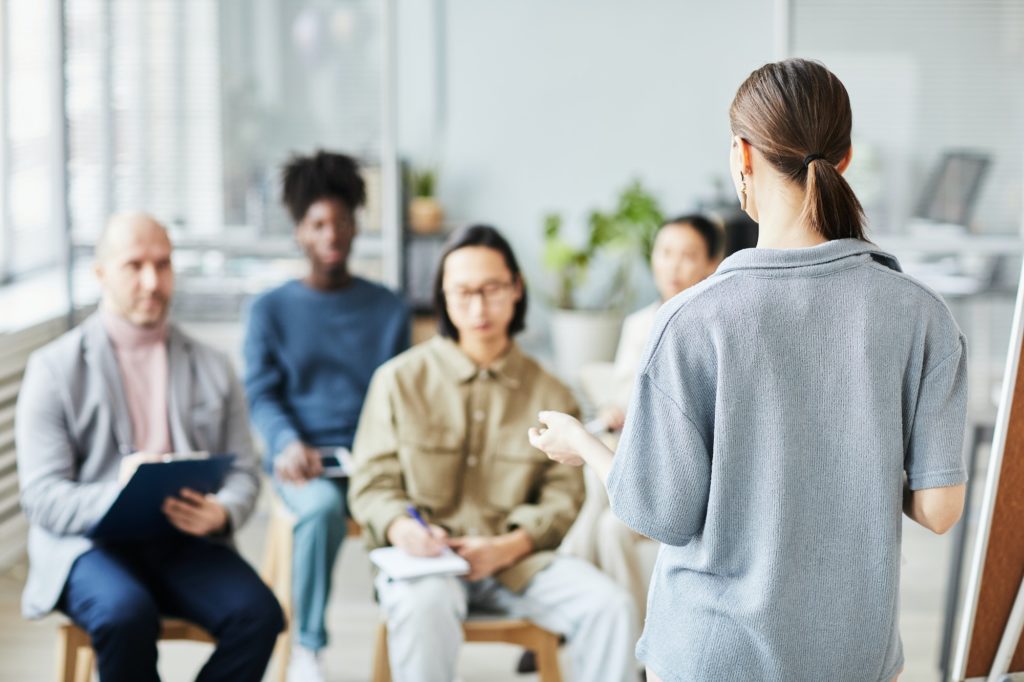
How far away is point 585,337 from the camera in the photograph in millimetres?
5207

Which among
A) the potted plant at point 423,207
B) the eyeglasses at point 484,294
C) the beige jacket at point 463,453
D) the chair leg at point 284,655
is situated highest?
the potted plant at point 423,207

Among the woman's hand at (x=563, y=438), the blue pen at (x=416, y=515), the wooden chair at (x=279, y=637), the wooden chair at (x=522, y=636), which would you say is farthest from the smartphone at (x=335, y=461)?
the woman's hand at (x=563, y=438)

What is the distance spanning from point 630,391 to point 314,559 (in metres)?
0.87

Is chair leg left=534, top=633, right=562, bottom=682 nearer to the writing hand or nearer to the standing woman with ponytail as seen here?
the writing hand

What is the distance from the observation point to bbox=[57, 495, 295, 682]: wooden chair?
7.98 ft

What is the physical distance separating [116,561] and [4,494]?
4.57ft

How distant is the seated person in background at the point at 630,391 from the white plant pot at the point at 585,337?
159 centimetres

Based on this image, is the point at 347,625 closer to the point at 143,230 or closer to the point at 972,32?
the point at 143,230

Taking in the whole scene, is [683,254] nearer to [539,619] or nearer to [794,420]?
[539,619]

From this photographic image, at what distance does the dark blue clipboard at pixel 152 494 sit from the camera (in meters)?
2.37

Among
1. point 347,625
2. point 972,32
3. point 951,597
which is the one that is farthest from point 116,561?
point 972,32

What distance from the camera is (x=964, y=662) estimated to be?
166 centimetres

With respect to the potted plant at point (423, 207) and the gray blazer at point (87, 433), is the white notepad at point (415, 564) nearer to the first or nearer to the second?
the gray blazer at point (87, 433)

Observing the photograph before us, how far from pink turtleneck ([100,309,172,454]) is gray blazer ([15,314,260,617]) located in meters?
0.02
